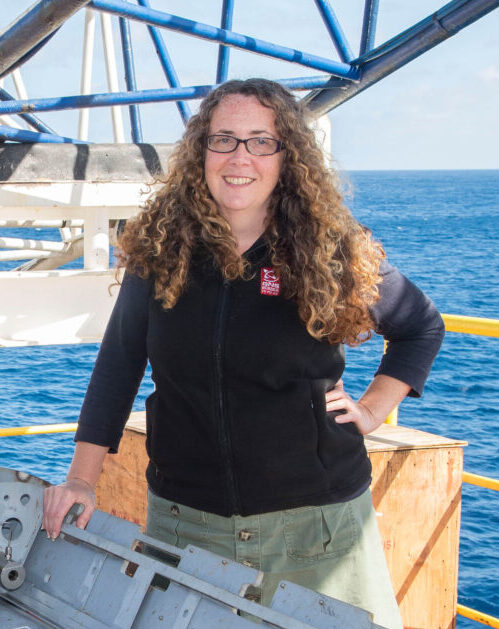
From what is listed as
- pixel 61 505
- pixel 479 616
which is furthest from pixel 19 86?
pixel 61 505

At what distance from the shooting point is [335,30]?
18.6 feet

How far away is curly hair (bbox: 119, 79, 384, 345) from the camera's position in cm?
204

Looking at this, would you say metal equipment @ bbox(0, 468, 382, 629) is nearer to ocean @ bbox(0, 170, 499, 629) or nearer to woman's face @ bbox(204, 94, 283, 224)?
woman's face @ bbox(204, 94, 283, 224)

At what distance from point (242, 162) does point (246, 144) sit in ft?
0.16

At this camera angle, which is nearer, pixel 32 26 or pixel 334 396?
pixel 334 396

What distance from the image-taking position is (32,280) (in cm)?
479

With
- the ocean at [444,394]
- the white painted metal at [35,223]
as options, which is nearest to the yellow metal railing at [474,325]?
the ocean at [444,394]

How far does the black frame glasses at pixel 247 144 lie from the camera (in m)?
2.04

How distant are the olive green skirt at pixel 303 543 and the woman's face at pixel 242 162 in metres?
0.74

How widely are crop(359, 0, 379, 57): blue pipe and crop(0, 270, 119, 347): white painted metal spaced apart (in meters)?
2.36

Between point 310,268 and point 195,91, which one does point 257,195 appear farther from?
point 195,91

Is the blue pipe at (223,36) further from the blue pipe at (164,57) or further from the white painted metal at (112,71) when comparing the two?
the white painted metal at (112,71)

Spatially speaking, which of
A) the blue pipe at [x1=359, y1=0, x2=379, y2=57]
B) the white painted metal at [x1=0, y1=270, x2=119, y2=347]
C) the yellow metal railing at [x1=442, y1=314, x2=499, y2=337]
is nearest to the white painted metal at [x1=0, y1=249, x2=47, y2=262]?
the white painted metal at [x1=0, y1=270, x2=119, y2=347]

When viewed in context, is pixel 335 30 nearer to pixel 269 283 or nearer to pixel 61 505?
pixel 269 283
